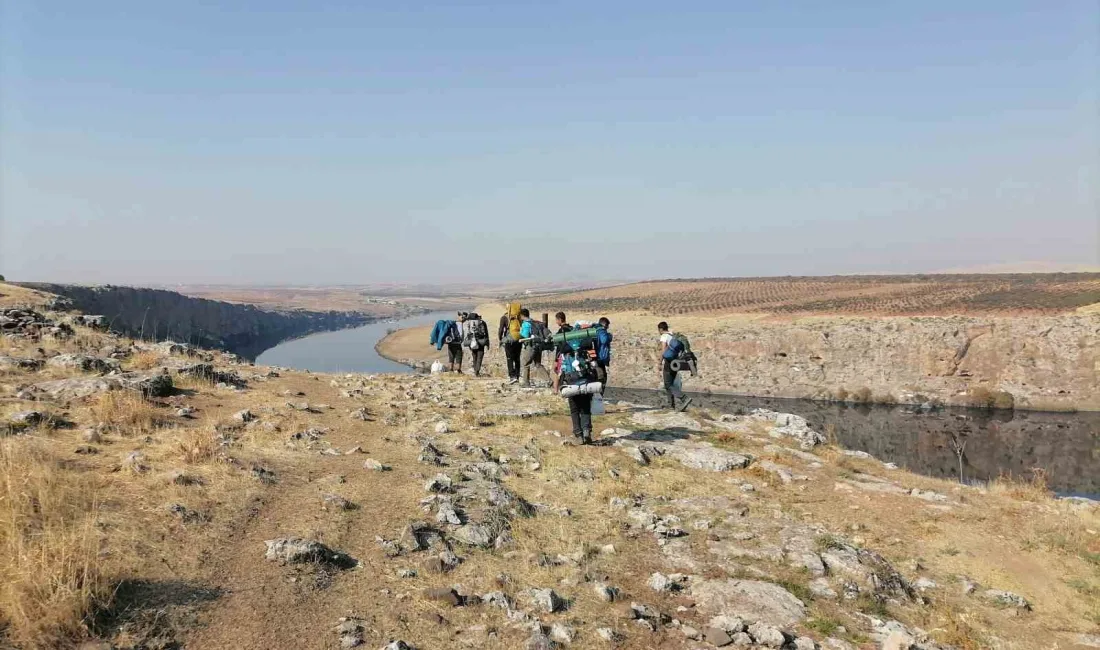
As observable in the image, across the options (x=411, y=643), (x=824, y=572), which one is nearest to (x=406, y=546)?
(x=411, y=643)

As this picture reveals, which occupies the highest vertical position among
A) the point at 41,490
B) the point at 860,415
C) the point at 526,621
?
the point at 41,490

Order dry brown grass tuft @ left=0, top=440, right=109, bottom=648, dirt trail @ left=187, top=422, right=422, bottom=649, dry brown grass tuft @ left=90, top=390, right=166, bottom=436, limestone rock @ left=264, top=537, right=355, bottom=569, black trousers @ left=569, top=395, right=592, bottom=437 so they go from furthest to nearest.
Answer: black trousers @ left=569, top=395, right=592, bottom=437, dry brown grass tuft @ left=90, top=390, right=166, bottom=436, limestone rock @ left=264, top=537, right=355, bottom=569, dirt trail @ left=187, top=422, right=422, bottom=649, dry brown grass tuft @ left=0, top=440, right=109, bottom=648

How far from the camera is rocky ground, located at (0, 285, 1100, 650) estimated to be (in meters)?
4.46

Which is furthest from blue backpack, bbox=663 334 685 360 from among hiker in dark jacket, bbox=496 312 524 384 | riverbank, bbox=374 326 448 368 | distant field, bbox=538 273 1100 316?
distant field, bbox=538 273 1100 316

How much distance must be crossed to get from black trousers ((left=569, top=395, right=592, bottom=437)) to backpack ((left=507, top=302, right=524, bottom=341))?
513 centimetres

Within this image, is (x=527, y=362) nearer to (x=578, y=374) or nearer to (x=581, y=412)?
(x=581, y=412)

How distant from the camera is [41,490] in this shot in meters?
5.07

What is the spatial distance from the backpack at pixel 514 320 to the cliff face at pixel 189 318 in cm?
3317

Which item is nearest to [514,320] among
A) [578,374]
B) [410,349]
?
[578,374]

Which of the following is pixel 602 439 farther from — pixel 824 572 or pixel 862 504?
pixel 824 572

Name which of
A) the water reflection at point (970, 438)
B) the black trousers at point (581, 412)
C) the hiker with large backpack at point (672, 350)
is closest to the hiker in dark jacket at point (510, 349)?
the hiker with large backpack at point (672, 350)

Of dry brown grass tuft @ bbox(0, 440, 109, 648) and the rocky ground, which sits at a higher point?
dry brown grass tuft @ bbox(0, 440, 109, 648)

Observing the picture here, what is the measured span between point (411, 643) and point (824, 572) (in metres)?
4.70

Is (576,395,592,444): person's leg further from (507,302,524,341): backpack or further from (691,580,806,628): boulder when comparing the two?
(507,302,524,341): backpack
